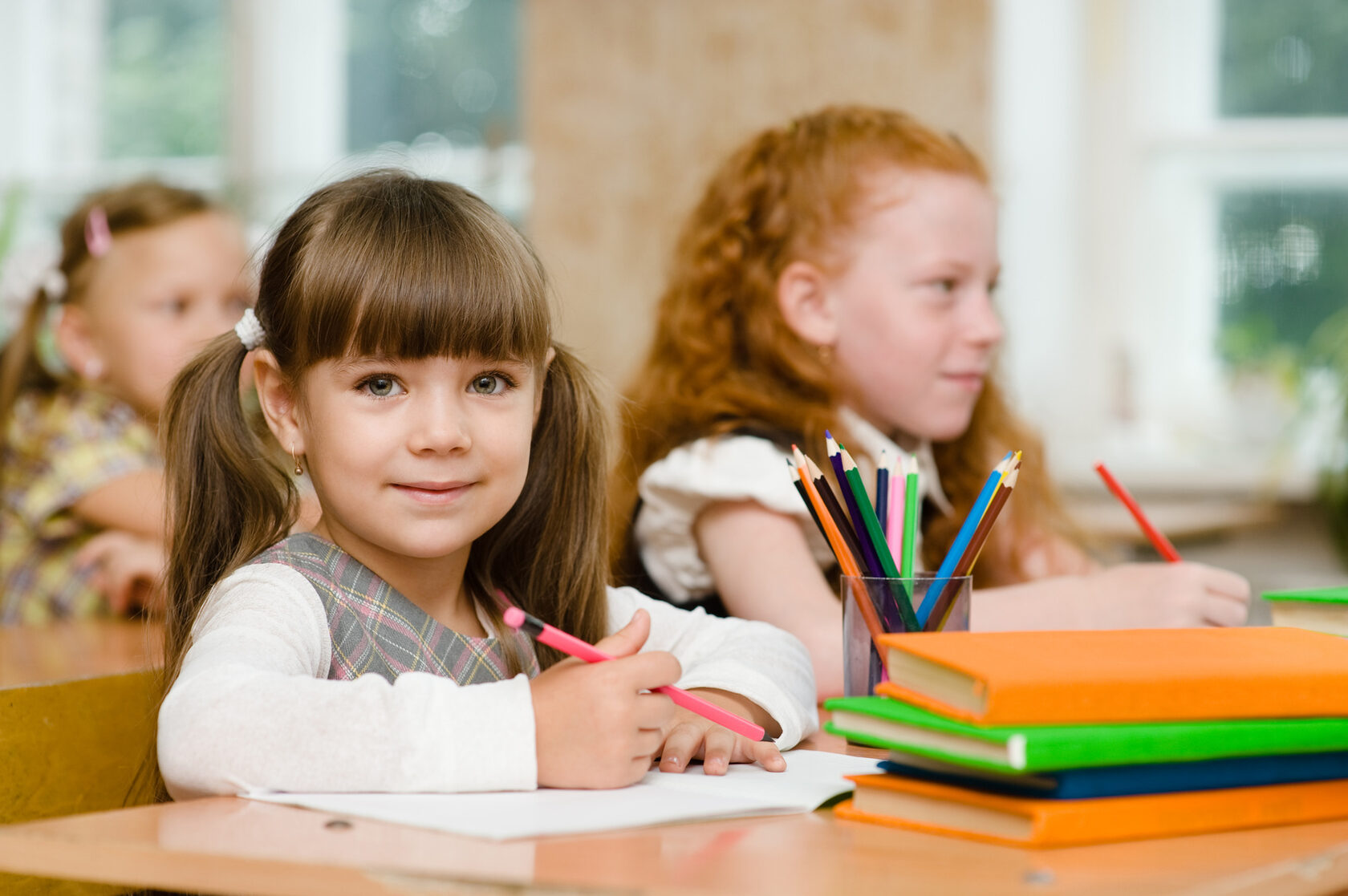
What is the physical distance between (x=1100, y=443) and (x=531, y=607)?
2.16 metres

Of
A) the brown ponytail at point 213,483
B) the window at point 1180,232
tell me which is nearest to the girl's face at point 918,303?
the brown ponytail at point 213,483

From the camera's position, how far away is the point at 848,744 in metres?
0.83

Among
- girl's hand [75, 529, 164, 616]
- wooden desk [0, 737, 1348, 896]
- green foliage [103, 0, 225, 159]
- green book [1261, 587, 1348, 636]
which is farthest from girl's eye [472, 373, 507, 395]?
green foliage [103, 0, 225, 159]

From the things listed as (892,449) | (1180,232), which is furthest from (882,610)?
(1180,232)

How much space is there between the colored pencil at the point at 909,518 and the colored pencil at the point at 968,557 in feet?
0.08

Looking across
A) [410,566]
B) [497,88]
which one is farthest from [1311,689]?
[497,88]

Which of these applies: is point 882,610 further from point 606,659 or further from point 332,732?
point 332,732

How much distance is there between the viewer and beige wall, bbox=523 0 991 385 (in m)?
2.34

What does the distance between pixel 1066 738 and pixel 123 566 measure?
1287 mm

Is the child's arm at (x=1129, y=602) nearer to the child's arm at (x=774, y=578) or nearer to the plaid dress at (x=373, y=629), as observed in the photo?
the child's arm at (x=774, y=578)

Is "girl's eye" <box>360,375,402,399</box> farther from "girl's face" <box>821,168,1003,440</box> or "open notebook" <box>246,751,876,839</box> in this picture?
"girl's face" <box>821,168,1003,440</box>

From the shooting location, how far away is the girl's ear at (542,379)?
0.96m

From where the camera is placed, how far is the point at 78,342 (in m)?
2.02

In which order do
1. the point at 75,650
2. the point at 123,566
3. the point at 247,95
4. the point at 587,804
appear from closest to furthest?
the point at 587,804 < the point at 75,650 < the point at 123,566 < the point at 247,95
